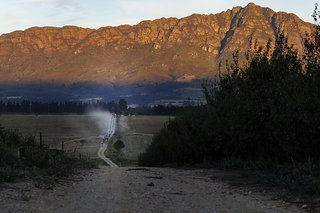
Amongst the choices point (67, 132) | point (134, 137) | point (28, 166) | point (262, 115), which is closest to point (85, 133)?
point (67, 132)

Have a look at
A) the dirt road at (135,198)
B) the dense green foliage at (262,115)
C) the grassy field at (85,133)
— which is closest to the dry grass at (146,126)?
the grassy field at (85,133)

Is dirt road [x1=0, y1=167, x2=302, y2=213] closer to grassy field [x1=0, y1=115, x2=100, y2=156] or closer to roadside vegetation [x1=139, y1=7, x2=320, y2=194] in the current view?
roadside vegetation [x1=139, y1=7, x2=320, y2=194]

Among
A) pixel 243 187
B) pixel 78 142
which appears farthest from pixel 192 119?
pixel 78 142

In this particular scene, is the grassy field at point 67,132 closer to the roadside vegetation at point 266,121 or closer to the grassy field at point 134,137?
the grassy field at point 134,137

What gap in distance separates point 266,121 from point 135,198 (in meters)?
13.2

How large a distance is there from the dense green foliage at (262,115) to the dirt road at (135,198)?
502 cm

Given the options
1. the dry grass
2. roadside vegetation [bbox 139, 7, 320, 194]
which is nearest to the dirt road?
roadside vegetation [bbox 139, 7, 320, 194]

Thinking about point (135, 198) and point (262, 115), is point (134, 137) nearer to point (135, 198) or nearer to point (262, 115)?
point (262, 115)

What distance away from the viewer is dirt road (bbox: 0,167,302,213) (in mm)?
14133

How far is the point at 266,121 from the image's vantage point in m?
27.5

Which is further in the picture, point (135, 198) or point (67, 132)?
point (67, 132)

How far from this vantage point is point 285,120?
77.2 feet

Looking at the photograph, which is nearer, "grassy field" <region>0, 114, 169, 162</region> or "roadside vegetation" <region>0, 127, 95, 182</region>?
"roadside vegetation" <region>0, 127, 95, 182</region>

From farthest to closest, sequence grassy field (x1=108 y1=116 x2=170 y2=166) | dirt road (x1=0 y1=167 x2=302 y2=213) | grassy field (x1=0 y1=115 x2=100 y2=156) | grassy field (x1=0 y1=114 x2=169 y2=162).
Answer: grassy field (x1=0 y1=115 x2=100 y2=156), grassy field (x1=0 y1=114 x2=169 y2=162), grassy field (x1=108 y1=116 x2=170 y2=166), dirt road (x1=0 y1=167 x2=302 y2=213)
